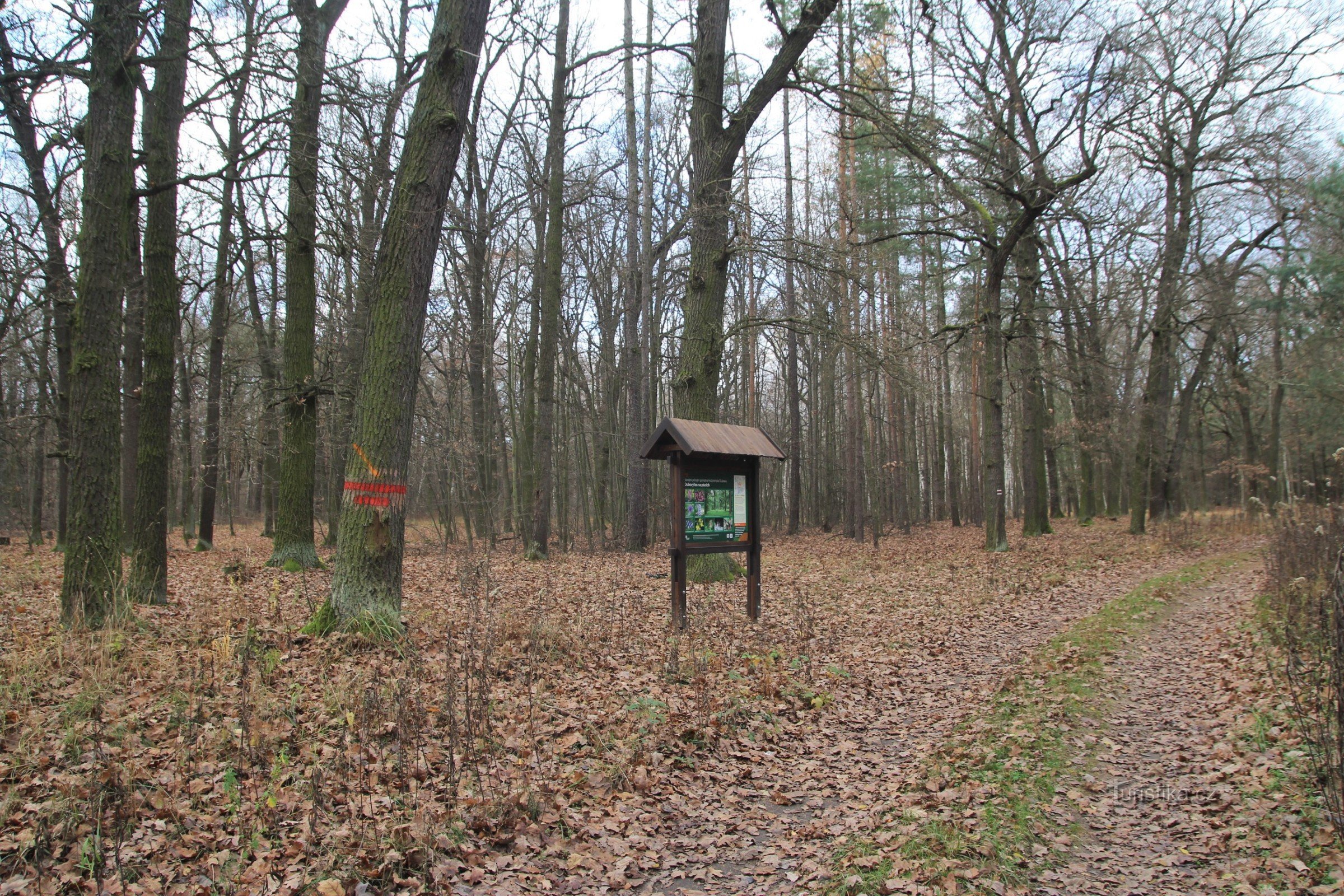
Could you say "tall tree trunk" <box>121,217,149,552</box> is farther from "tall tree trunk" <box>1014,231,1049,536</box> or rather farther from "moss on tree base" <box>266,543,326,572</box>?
"tall tree trunk" <box>1014,231,1049,536</box>

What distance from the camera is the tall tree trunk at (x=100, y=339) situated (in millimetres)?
6523

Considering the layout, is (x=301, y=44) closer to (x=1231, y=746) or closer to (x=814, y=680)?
(x=814, y=680)

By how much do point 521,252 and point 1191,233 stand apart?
66.4 feet

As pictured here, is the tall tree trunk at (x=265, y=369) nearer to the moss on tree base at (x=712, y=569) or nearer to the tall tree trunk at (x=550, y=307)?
the tall tree trunk at (x=550, y=307)

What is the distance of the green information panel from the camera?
838 cm

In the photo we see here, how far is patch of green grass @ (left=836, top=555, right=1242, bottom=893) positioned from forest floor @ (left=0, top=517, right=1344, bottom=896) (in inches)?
0.9

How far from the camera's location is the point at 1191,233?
2245cm

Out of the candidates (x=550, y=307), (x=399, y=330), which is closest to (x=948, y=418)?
(x=550, y=307)

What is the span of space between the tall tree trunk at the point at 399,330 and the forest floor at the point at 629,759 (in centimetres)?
70

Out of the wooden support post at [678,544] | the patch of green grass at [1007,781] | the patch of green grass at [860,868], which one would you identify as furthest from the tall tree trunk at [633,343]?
the patch of green grass at [860,868]

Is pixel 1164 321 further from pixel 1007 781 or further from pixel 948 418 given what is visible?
pixel 1007 781

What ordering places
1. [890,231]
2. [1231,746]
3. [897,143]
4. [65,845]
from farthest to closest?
[890,231]
[897,143]
[1231,746]
[65,845]

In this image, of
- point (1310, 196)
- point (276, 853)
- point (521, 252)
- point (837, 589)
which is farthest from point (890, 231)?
point (276, 853)

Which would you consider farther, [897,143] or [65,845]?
[897,143]
